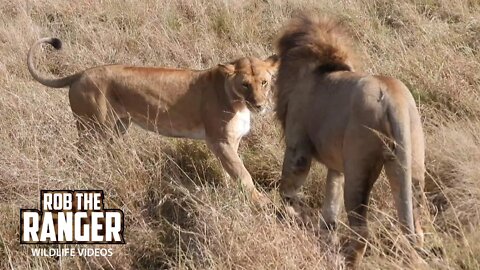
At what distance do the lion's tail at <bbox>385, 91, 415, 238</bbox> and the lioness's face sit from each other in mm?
1898

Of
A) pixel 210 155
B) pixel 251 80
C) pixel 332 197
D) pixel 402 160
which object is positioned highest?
pixel 402 160

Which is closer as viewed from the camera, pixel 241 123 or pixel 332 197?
pixel 332 197

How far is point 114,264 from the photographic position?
365cm

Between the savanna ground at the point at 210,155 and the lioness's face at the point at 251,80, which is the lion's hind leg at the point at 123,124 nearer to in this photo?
the savanna ground at the point at 210,155

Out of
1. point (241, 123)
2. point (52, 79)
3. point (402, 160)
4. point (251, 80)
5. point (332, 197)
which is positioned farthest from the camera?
point (52, 79)

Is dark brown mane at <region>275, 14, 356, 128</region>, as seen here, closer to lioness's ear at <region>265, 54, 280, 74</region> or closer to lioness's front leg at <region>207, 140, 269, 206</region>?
lioness's front leg at <region>207, 140, 269, 206</region>

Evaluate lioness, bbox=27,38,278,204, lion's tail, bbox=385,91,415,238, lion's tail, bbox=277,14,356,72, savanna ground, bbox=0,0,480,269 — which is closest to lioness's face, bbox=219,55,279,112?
lioness, bbox=27,38,278,204

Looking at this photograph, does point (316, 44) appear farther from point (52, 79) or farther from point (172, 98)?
point (52, 79)

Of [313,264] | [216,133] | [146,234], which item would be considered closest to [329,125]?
[313,264]

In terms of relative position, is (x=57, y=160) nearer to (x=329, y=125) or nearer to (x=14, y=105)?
(x=14, y=105)

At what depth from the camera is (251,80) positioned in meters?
4.79

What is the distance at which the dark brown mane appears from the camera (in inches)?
144

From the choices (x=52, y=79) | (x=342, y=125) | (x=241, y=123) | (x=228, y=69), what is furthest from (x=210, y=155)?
(x=342, y=125)

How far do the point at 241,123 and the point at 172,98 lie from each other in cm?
57
